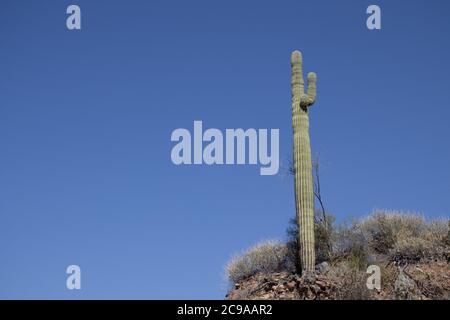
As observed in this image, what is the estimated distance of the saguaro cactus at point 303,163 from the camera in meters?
16.1

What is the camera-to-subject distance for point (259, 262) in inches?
719

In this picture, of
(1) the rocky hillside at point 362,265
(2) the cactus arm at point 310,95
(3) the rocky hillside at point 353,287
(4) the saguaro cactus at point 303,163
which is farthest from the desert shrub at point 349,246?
(2) the cactus arm at point 310,95

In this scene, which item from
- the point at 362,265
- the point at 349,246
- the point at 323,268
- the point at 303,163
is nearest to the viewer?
the point at 323,268

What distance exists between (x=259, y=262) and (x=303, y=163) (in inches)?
136

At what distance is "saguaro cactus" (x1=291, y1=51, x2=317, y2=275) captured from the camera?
16.1 metres

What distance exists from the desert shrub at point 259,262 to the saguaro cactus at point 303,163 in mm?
1861

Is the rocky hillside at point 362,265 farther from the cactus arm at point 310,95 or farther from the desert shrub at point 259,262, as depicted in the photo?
the cactus arm at point 310,95

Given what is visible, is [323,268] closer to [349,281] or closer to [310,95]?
[349,281]

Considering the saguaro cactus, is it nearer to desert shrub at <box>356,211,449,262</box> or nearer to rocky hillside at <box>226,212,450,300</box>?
rocky hillside at <box>226,212,450,300</box>

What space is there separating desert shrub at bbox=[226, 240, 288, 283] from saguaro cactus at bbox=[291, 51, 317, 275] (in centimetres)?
186

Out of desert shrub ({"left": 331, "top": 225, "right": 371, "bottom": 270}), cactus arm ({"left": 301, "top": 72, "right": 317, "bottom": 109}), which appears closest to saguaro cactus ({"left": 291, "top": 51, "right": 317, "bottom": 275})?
cactus arm ({"left": 301, "top": 72, "right": 317, "bottom": 109})

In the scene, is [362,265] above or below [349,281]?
above

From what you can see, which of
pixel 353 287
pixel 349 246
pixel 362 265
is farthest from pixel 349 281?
pixel 349 246
